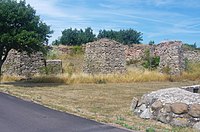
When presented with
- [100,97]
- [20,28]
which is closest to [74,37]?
[20,28]

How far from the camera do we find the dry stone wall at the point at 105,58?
2961 cm

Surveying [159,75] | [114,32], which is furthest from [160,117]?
[114,32]

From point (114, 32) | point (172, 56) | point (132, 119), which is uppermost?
point (114, 32)

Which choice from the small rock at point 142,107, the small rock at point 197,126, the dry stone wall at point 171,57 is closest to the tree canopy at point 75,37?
the dry stone wall at point 171,57

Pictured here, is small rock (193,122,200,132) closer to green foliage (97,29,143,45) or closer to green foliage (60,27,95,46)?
green foliage (60,27,95,46)

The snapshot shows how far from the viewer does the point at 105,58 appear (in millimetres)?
29594

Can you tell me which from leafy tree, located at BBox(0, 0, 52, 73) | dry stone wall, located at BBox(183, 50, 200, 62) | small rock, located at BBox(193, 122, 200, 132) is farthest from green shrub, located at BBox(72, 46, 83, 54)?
small rock, located at BBox(193, 122, 200, 132)

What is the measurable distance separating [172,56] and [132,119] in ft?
70.7

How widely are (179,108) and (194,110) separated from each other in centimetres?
40

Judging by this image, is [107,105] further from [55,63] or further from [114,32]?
[114,32]

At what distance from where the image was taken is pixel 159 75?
27906 mm

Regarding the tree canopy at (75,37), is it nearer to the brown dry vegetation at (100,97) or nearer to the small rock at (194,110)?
the brown dry vegetation at (100,97)

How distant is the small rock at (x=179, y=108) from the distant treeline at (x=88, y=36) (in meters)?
46.4

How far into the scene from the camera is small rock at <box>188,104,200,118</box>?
9.43 meters
